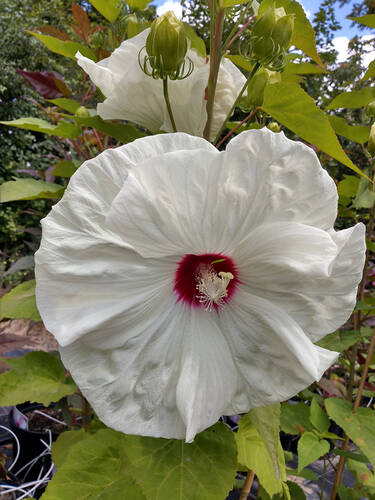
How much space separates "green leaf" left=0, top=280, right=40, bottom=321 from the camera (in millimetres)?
865

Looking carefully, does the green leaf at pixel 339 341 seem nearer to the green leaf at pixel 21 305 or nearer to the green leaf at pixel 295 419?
the green leaf at pixel 295 419

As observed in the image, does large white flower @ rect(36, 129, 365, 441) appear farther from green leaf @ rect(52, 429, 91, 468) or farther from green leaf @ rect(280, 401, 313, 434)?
green leaf @ rect(280, 401, 313, 434)

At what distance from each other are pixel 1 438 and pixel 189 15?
474cm

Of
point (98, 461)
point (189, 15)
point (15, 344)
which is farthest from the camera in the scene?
point (189, 15)

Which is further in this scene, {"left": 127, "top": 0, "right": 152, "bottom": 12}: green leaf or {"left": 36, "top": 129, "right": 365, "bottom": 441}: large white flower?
{"left": 127, "top": 0, "right": 152, "bottom": 12}: green leaf

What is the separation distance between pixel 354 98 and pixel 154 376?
715 mm

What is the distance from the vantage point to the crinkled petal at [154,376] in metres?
0.56

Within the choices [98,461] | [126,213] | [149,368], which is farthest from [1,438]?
[126,213]

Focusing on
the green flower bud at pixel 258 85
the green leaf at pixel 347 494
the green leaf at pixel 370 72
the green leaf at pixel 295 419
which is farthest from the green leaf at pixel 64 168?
the green leaf at pixel 347 494

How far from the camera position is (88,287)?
21.2 inches

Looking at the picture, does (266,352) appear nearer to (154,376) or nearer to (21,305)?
(154,376)

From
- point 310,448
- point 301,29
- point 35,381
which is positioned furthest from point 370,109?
point 35,381

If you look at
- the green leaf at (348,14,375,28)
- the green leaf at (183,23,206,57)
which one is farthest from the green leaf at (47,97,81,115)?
the green leaf at (348,14,375,28)

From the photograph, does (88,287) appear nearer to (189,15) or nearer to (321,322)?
(321,322)
